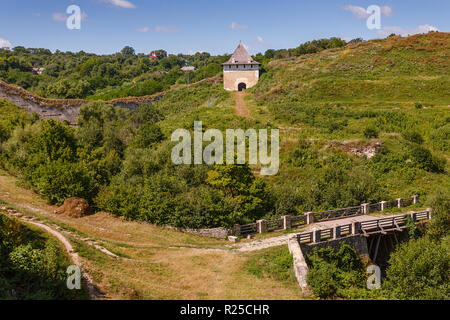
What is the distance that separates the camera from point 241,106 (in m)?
47.8

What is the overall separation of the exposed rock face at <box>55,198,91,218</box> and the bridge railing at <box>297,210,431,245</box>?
14104 mm

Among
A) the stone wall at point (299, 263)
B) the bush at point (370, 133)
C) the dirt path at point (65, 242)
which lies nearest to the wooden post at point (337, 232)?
the stone wall at point (299, 263)

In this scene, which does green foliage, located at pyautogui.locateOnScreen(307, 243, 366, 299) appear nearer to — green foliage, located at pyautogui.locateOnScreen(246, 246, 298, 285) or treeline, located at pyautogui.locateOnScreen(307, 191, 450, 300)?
treeline, located at pyautogui.locateOnScreen(307, 191, 450, 300)

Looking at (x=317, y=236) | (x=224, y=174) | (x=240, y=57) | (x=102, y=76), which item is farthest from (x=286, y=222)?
(x=102, y=76)

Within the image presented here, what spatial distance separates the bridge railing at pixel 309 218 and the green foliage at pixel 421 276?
6.10 m

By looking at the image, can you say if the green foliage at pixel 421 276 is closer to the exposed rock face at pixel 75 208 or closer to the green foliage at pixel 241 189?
the green foliage at pixel 241 189

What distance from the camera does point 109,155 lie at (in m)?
31.5

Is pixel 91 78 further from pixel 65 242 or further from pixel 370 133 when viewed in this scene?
pixel 65 242

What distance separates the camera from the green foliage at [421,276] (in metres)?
14.9

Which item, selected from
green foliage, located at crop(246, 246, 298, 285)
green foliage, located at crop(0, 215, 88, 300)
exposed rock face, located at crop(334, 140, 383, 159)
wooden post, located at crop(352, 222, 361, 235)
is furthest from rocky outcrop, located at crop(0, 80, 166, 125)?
wooden post, located at crop(352, 222, 361, 235)

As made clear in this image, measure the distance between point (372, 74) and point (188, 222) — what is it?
39791mm

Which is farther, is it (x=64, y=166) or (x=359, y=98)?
(x=359, y=98)
